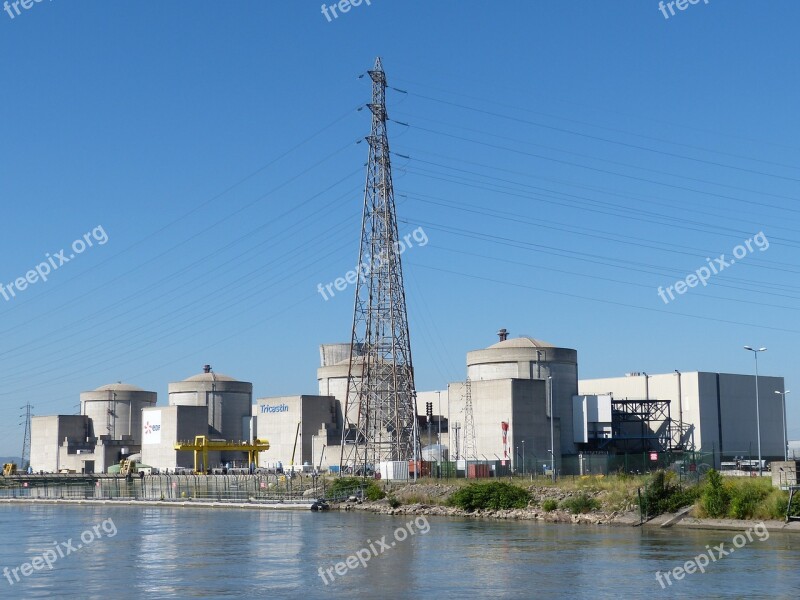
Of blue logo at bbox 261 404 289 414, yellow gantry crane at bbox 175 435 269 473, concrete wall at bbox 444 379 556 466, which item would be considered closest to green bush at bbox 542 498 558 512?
concrete wall at bbox 444 379 556 466

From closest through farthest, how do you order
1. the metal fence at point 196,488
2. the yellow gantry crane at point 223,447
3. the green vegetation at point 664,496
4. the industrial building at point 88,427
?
the green vegetation at point 664,496, the metal fence at point 196,488, the yellow gantry crane at point 223,447, the industrial building at point 88,427

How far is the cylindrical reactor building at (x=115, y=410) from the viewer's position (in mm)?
150250

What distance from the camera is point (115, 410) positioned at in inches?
5920

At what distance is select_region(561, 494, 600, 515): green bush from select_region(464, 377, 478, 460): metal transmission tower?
3617 cm

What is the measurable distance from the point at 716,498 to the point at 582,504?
8337 millimetres

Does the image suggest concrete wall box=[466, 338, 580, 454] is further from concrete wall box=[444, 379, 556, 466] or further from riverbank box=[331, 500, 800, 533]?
riverbank box=[331, 500, 800, 533]

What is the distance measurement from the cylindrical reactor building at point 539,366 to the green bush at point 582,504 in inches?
1627

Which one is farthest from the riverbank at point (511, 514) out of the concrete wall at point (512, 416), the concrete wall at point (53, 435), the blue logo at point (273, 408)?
the concrete wall at point (53, 435)

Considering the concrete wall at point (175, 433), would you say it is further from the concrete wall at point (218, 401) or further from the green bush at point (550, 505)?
the green bush at point (550, 505)

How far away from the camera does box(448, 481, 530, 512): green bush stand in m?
60.0

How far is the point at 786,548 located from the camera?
40.0m

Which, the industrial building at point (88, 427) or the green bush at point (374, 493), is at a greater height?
the industrial building at point (88, 427)

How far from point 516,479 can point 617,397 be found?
152ft

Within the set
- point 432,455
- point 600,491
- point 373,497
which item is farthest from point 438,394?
point 600,491
